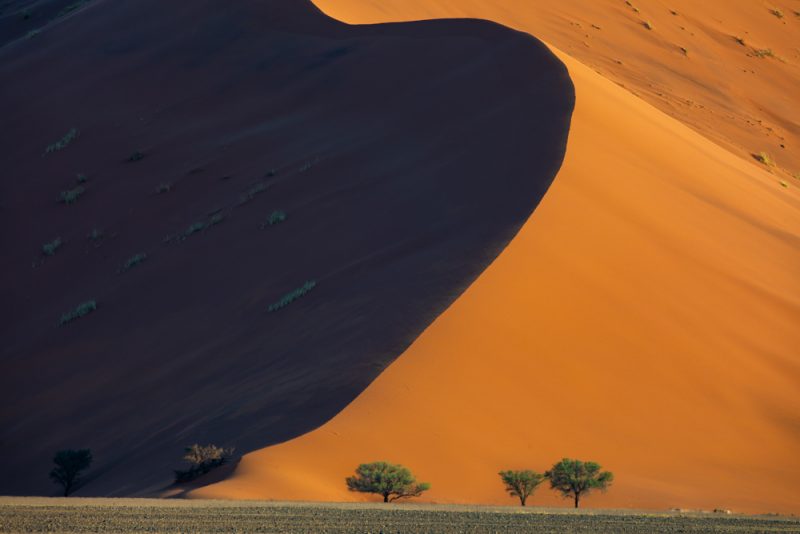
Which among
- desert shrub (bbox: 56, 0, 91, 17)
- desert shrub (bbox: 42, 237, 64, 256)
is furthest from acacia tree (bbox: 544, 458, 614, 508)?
desert shrub (bbox: 56, 0, 91, 17)

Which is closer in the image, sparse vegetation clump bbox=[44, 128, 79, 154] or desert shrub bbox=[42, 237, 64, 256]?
desert shrub bbox=[42, 237, 64, 256]

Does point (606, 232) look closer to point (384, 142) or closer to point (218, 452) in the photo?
point (384, 142)

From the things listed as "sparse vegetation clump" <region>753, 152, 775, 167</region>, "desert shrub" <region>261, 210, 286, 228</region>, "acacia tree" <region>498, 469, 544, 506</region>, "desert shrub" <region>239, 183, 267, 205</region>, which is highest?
"sparse vegetation clump" <region>753, 152, 775, 167</region>

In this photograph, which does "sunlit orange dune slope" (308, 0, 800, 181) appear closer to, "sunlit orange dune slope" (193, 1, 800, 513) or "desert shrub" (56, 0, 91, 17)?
"sunlit orange dune slope" (193, 1, 800, 513)

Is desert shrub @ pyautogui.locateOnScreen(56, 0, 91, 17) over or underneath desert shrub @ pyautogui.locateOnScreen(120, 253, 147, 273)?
over

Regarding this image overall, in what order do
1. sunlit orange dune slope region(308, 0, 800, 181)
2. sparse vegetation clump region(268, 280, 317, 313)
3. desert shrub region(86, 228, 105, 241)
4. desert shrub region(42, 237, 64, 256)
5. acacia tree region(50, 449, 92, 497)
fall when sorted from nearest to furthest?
acacia tree region(50, 449, 92, 497), sparse vegetation clump region(268, 280, 317, 313), desert shrub region(86, 228, 105, 241), desert shrub region(42, 237, 64, 256), sunlit orange dune slope region(308, 0, 800, 181)

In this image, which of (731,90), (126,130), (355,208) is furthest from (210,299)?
(731,90)

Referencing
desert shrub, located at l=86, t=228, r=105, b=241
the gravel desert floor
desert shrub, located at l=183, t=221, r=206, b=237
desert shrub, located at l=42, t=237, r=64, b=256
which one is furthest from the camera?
desert shrub, located at l=42, t=237, r=64, b=256
